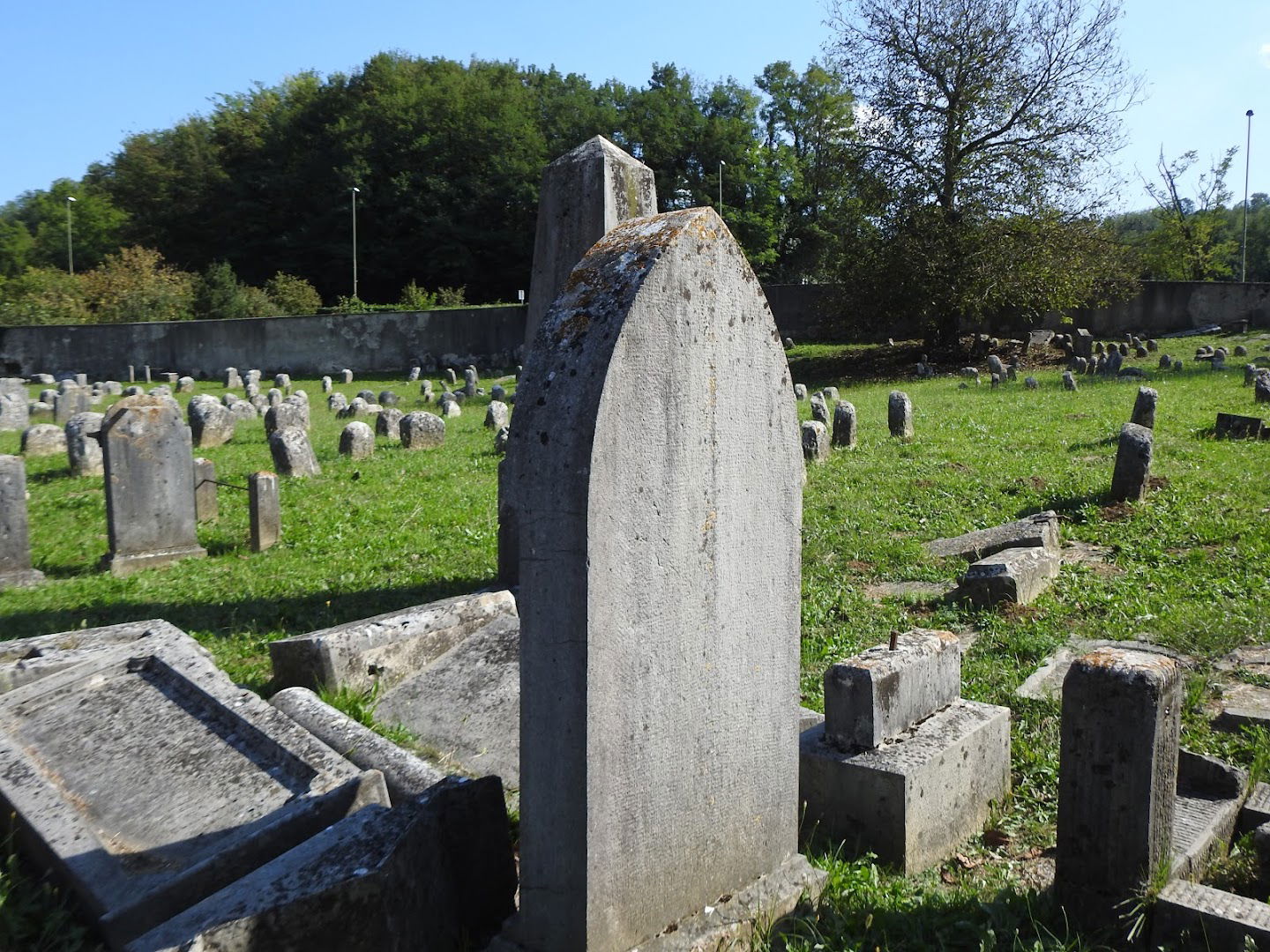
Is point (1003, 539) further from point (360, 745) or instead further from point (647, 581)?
point (647, 581)

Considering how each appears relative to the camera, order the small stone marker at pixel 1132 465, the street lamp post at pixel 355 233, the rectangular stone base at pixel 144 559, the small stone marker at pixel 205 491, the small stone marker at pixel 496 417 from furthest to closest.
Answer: the street lamp post at pixel 355 233, the small stone marker at pixel 496 417, the small stone marker at pixel 205 491, the small stone marker at pixel 1132 465, the rectangular stone base at pixel 144 559

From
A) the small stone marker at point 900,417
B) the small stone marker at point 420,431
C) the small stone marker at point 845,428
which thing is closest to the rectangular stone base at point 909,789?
the small stone marker at point 845,428

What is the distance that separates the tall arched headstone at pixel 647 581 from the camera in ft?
7.86

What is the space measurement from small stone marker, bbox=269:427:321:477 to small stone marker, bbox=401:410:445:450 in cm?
208

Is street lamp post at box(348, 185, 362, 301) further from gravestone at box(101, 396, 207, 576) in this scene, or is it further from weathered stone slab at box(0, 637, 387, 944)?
weathered stone slab at box(0, 637, 387, 944)

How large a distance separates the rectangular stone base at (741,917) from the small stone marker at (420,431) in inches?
447

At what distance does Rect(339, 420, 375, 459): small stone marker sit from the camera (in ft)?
42.7

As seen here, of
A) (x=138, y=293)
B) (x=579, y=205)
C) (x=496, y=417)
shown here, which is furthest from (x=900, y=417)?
(x=138, y=293)

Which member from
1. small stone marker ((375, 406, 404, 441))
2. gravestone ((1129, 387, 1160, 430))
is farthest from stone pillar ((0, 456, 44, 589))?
gravestone ((1129, 387, 1160, 430))

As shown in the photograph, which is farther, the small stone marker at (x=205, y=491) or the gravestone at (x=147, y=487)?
the small stone marker at (x=205, y=491)

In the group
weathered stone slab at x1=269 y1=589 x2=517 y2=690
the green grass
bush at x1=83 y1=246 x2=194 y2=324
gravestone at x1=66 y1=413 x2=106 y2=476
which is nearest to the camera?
the green grass

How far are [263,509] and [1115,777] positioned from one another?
7173 millimetres

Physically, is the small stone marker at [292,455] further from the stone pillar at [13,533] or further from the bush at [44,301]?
the bush at [44,301]

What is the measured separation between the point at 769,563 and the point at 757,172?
4522cm
